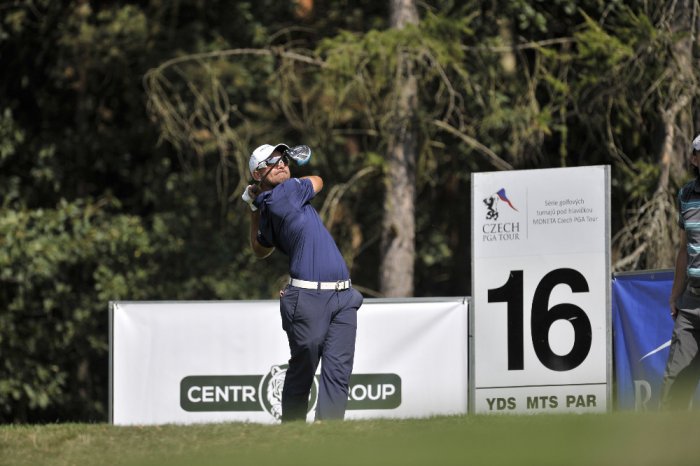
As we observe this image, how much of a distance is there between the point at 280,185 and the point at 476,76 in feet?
32.1

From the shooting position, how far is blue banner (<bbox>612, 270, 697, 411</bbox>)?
37.4 ft

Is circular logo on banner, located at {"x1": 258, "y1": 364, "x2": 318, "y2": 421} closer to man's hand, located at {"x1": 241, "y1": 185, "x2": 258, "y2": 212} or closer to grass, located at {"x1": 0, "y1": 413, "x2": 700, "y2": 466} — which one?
grass, located at {"x1": 0, "y1": 413, "x2": 700, "y2": 466}

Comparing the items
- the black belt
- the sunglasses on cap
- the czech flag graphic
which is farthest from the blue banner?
the sunglasses on cap

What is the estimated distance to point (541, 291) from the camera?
11234 millimetres

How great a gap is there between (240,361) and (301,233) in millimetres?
2993

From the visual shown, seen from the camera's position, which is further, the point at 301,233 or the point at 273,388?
the point at 273,388

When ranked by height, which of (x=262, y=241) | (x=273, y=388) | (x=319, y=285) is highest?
(x=262, y=241)

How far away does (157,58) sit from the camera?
22.0m

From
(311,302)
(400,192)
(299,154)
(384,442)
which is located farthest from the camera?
(400,192)

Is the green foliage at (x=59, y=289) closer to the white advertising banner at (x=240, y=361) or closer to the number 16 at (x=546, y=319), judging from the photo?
the white advertising banner at (x=240, y=361)

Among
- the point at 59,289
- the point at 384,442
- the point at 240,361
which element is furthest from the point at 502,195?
Result: the point at 59,289

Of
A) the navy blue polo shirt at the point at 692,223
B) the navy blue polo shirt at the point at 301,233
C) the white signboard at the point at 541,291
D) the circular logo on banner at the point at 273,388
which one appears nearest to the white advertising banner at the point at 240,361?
the circular logo on banner at the point at 273,388

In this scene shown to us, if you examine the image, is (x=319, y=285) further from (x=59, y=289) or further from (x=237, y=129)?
(x=59, y=289)

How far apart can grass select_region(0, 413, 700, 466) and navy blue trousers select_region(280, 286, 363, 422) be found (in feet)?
1.26
